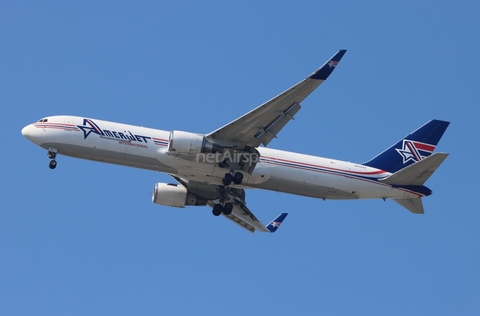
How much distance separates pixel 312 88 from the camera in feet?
156

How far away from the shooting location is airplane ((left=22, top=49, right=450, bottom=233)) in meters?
51.2

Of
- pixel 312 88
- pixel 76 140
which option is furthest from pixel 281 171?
pixel 76 140

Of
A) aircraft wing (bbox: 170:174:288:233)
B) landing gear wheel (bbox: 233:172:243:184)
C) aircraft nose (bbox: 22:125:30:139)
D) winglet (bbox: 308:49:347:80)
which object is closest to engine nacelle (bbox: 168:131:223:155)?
landing gear wheel (bbox: 233:172:243:184)

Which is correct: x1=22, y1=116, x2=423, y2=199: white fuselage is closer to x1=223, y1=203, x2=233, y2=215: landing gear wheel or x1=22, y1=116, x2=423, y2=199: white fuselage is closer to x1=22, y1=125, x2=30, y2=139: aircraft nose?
x1=22, y1=125, x2=30, y2=139: aircraft nose

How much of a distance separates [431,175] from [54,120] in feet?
84.3

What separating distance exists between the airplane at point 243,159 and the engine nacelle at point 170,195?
101 inches

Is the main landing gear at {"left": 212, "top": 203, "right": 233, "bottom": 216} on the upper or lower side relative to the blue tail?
lower

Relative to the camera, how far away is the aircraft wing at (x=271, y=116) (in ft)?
155

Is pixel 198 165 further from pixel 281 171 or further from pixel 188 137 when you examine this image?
pixel 281 171

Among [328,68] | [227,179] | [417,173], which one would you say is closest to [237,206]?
[227,179]

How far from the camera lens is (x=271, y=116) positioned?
165 feet

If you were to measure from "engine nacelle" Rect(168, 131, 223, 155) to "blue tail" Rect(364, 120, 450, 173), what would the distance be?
42.0 feet

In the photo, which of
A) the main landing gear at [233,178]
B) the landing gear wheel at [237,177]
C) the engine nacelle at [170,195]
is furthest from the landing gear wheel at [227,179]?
the engine nacelle at [170,195]

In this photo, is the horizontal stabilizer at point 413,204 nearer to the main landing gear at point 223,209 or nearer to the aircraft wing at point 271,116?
the aircraft wing at point 271,116
